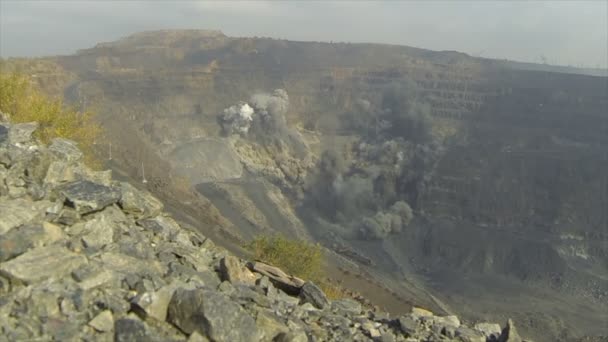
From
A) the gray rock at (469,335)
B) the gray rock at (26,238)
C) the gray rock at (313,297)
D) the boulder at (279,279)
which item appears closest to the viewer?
the gray rock at (26,238)

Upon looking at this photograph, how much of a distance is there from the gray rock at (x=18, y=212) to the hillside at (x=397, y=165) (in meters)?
24.7

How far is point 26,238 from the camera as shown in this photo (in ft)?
29.0

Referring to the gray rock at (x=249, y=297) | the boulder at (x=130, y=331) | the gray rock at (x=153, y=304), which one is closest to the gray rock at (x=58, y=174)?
the gray rock at (x=153, y=304)

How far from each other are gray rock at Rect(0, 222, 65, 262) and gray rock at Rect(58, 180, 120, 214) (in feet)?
2.97

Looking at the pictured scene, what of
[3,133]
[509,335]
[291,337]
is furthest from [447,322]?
[3,133]

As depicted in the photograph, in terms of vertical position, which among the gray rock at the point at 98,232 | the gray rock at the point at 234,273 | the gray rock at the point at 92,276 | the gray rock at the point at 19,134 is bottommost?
the gray rock at the point at 234,273

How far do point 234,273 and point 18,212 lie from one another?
170 inches

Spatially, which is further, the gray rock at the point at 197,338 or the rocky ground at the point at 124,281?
the gray rock at the point at 197,338

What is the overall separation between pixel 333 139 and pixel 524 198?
80.2 feet

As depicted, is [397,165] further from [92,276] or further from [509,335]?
[92,276]

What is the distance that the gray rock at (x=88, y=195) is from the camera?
10.4 meters

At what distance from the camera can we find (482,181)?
202 ft

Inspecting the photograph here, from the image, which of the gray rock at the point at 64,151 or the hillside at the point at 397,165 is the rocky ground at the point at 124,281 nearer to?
the gray rock at the point at 64,151

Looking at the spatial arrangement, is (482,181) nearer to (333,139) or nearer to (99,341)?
(333,139)
